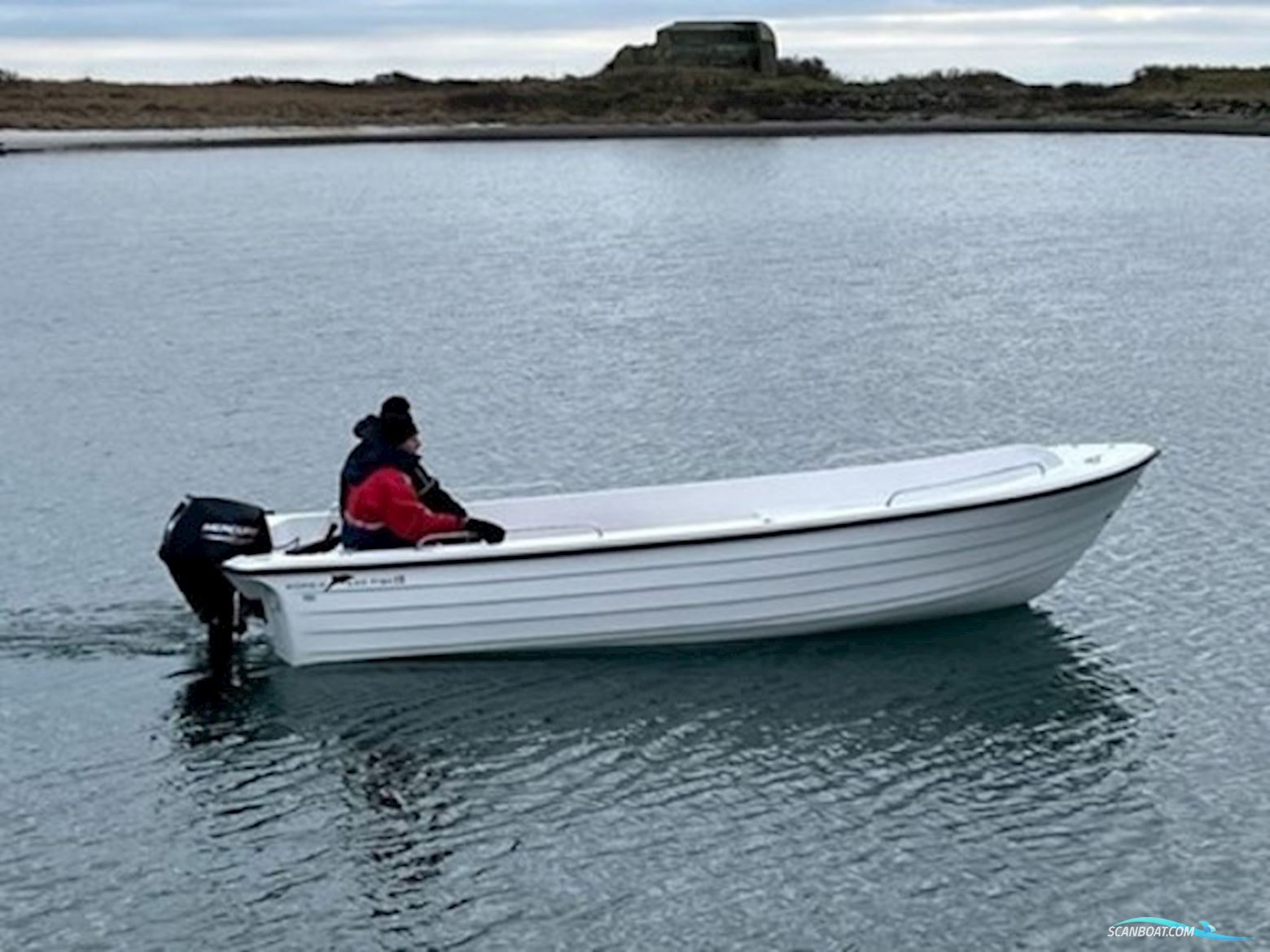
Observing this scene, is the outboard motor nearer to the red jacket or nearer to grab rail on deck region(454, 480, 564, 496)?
the red jacket

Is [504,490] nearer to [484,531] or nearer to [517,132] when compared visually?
[484,531]

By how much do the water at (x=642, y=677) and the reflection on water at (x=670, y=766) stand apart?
0.11 ft

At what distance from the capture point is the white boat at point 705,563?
1524 cm

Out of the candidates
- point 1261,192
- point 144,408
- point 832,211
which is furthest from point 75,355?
point 1261,192

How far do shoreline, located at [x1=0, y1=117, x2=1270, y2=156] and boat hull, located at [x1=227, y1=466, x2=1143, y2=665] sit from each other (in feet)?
245

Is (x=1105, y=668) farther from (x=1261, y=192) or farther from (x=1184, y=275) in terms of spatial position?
(x=1261, y=192)

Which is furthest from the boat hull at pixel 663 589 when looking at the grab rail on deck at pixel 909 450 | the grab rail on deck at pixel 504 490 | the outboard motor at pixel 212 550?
the grab rail on deck at pixel 909 450

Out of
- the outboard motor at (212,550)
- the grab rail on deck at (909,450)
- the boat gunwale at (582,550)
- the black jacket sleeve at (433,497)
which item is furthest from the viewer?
the grab rail on deck at (909,450)

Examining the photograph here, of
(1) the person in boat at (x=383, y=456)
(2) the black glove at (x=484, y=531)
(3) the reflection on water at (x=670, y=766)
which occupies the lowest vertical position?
(3) the reflection on water at (x=670, y=766)

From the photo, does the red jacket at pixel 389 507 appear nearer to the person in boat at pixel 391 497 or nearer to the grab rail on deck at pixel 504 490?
the person in boat at pixel 391 497

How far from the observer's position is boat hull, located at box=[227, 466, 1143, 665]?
15297mm

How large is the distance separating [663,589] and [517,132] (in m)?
83.7

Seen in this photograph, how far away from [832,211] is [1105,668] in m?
43.0

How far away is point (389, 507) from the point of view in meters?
15.1
